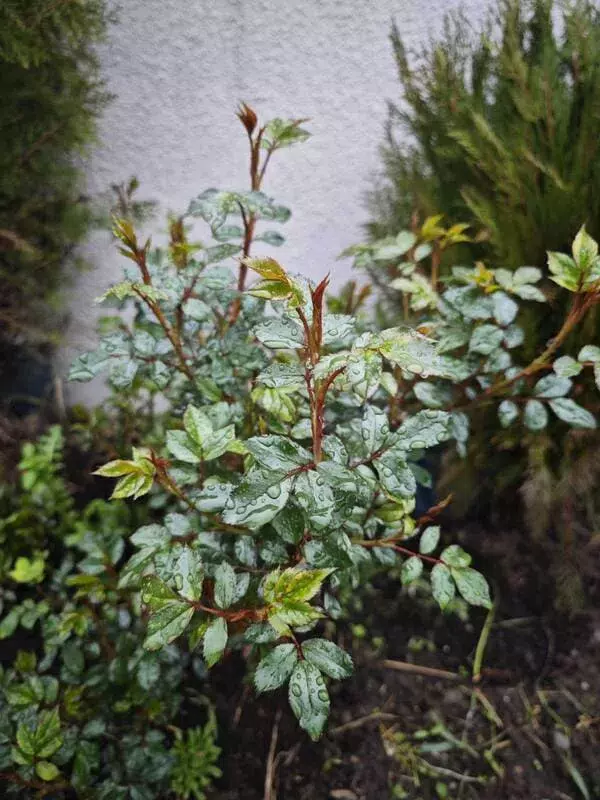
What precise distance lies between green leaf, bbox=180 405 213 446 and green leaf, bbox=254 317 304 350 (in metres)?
0.22

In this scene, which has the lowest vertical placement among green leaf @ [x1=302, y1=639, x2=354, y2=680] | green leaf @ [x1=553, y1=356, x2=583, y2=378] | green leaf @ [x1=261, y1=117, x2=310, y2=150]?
green leaf @ [x1=302, y1=639, x2=354, y2=680]

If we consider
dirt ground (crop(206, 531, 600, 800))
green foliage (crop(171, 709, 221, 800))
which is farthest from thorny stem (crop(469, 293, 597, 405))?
green foliage (crop(171, 709, 221, 800))

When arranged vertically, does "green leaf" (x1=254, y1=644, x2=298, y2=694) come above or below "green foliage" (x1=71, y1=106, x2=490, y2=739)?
below

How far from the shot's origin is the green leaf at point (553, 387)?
1029 millimetres

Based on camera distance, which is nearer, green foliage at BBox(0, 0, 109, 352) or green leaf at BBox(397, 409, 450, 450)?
green leaf at BBox(397, 409, 450, 450)

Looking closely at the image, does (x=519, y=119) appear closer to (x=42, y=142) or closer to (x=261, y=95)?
(x=261, y=95)

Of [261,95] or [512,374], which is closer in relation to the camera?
[512,374]

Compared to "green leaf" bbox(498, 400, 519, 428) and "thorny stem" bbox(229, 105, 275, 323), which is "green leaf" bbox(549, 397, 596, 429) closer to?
"green leaf" bbox(498, 400, 519, 428)

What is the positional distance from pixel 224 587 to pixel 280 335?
32 cm

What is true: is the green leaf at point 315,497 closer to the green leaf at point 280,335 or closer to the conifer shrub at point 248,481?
the conifer shrub at point 248,481

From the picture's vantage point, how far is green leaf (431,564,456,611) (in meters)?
0.88

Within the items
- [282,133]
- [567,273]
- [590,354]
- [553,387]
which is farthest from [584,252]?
[282,133]

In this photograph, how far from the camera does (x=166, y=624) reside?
0.69 m

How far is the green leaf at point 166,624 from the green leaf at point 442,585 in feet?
1.24
